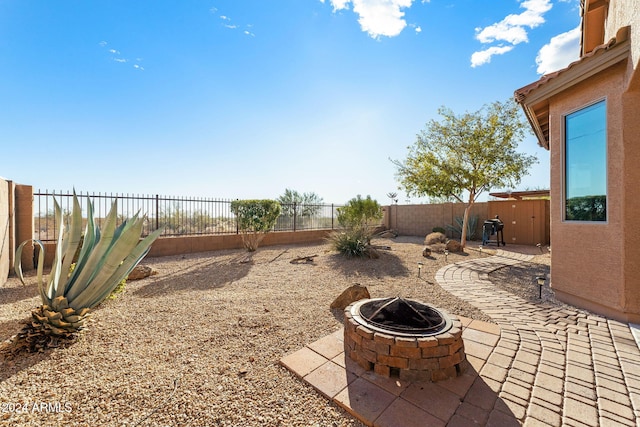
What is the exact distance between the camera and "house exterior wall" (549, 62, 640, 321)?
115 inches

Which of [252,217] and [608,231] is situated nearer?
[608,231]

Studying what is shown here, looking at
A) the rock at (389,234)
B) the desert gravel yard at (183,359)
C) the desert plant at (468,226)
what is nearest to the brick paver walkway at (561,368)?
the desert gravel yard at (183,359)

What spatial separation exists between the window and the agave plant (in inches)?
228

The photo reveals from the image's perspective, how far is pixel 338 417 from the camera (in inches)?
59.6

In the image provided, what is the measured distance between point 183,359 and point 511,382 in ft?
8.70

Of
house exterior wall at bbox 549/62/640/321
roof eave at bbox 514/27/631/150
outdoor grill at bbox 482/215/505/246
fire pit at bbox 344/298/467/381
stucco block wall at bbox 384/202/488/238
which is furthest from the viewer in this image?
stucco block wall at bbox 384/202/488/238

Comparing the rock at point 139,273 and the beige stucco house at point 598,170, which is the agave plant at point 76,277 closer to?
the rock at point 139,273

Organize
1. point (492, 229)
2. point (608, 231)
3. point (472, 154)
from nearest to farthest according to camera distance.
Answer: point (608, 231) < point (472, 154) < point (492, 229)

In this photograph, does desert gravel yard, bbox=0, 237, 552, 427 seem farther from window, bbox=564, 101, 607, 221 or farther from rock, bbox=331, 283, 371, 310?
window, bbox=564, 101, 607, 221

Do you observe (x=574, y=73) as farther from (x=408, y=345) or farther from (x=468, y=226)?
(x=468, y=226)

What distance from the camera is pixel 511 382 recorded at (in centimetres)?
181

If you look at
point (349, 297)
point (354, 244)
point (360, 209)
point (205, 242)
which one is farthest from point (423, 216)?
point (349, 297)

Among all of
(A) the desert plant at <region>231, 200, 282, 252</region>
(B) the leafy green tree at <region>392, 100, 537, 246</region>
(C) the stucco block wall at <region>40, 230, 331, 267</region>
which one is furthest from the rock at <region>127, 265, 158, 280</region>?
(B) the leafy green tree at <region>392, 100, 537, 246</region>

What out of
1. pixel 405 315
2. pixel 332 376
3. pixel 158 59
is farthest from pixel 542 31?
pixel 158 59
